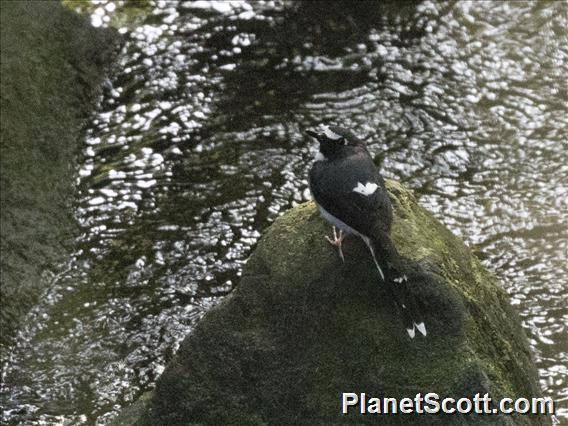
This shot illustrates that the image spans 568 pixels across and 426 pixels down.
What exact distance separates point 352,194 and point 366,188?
0.25 ft

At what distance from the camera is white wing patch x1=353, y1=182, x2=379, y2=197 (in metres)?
4.55

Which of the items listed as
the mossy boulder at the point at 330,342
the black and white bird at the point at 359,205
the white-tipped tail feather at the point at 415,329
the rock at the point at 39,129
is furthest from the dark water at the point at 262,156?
the black and white bird at the point at 359,205

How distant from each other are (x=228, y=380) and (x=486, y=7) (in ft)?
22.4

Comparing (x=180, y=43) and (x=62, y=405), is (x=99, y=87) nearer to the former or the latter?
(x=180, y=43)

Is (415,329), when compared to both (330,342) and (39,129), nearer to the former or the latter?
(330,342)

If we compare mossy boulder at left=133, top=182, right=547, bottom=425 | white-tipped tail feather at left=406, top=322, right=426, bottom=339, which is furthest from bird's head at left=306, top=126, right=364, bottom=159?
white-tipped tail feather at left=406, top=322, right=426, bottom=339

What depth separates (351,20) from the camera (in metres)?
10.0

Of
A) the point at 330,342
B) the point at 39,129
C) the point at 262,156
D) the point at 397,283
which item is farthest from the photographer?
the point at 262,156

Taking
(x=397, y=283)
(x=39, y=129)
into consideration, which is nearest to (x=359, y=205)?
(x=397, y=283)

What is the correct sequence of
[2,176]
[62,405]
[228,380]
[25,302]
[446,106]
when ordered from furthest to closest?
[446,106], [2,176], [25,302], [62,405], [228,380]

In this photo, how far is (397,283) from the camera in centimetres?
430

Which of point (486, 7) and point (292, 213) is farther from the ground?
point (486, 7)

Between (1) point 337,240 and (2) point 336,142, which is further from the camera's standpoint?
(2) point 336,142

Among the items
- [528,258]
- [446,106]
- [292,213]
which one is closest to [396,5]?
[446,106]
